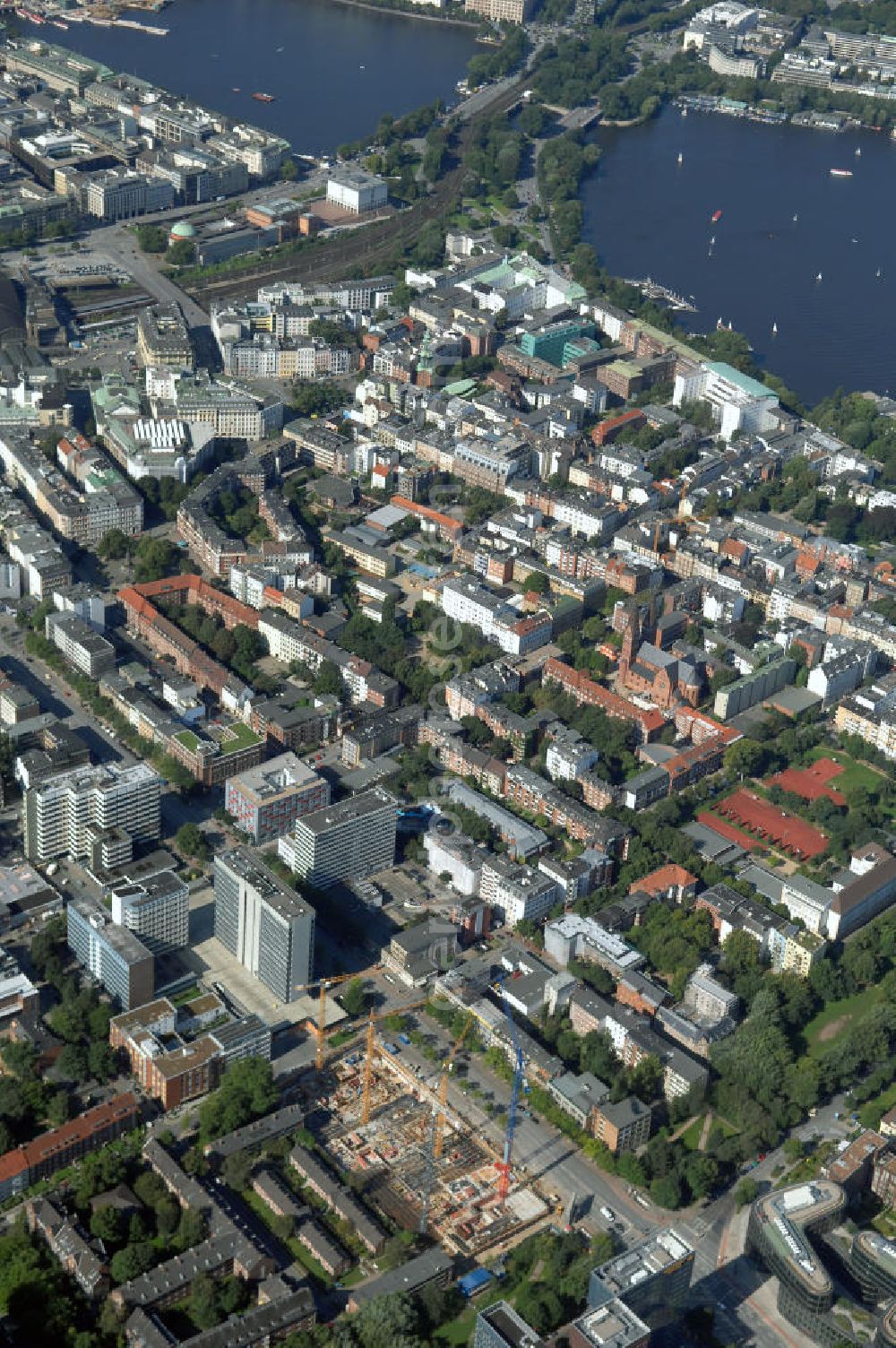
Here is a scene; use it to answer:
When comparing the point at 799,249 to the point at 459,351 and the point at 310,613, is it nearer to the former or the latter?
the point at 459,351

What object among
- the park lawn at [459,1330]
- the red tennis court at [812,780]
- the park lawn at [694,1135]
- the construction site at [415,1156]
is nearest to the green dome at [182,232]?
the red tennis court at [812,780]

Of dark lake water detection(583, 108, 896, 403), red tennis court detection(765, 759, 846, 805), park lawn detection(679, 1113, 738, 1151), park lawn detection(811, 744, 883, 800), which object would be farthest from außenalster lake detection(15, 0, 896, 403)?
park lawn detection(679, 1113, 738, 1151)

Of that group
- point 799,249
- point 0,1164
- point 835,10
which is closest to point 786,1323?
point 0,1164

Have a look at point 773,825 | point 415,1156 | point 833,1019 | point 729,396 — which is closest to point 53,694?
point 415,1156

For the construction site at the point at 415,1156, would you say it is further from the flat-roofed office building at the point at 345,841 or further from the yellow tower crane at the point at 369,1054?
the flat-roofed office building at the point at 345,841

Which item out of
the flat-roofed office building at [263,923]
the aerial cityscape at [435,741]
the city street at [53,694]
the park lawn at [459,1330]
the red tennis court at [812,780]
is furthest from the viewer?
the red tennis court at [812,780]

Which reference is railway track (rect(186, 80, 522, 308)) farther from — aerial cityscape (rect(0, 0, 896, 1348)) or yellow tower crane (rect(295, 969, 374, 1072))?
yellow tower crane (rect(295, 969, 374, 1072))
